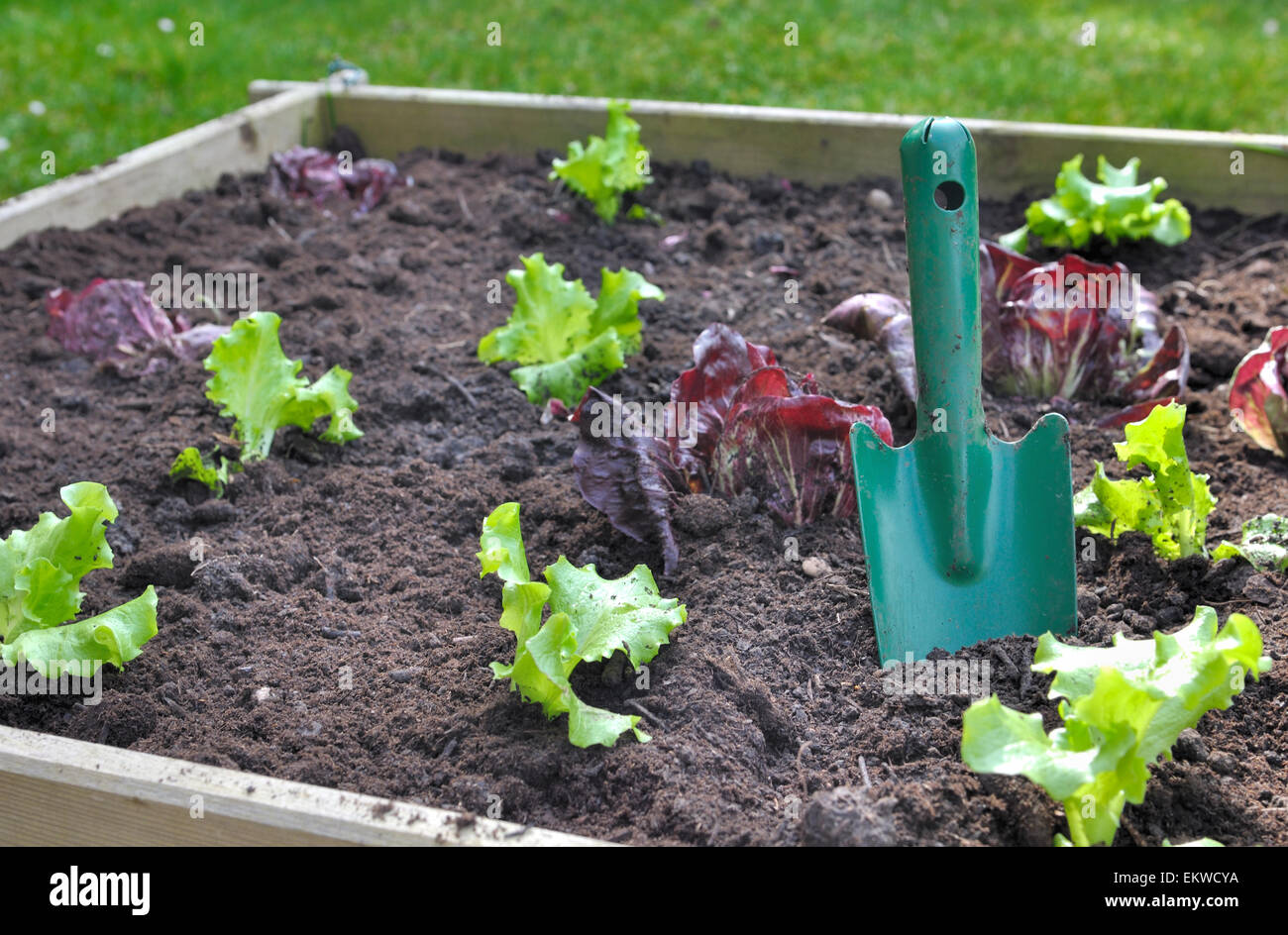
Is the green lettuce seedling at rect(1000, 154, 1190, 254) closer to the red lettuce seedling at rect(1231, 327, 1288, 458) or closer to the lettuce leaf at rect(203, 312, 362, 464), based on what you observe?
the red lettuce seedling at rect(1231, 327, 1288, 458)

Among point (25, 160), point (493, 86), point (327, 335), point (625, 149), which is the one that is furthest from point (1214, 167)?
point (25, 160)

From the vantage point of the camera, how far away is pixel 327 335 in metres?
3.00

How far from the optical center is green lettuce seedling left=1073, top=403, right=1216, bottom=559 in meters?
2.01

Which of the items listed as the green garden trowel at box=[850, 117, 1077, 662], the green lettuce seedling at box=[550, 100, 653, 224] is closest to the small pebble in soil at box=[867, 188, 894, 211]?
the green lettuce seedling at box=[550, 100, 653, 224]

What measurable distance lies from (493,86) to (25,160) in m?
2.08

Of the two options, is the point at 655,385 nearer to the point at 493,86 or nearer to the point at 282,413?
the point at 282,413

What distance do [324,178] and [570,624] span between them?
8.98ft

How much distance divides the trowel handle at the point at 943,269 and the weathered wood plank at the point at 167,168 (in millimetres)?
2834

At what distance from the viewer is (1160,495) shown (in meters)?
2.04

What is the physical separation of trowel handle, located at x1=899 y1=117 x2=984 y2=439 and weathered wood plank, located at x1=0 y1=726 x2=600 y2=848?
0.97 meters

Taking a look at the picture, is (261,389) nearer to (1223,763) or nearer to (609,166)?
(609,166)

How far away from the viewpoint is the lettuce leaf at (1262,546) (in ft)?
6.73

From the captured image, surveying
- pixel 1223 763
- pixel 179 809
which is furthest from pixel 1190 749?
pixel 179 809

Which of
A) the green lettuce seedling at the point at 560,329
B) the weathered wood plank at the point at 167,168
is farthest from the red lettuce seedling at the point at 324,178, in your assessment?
the green lettuce seedling at the point at 560,329
